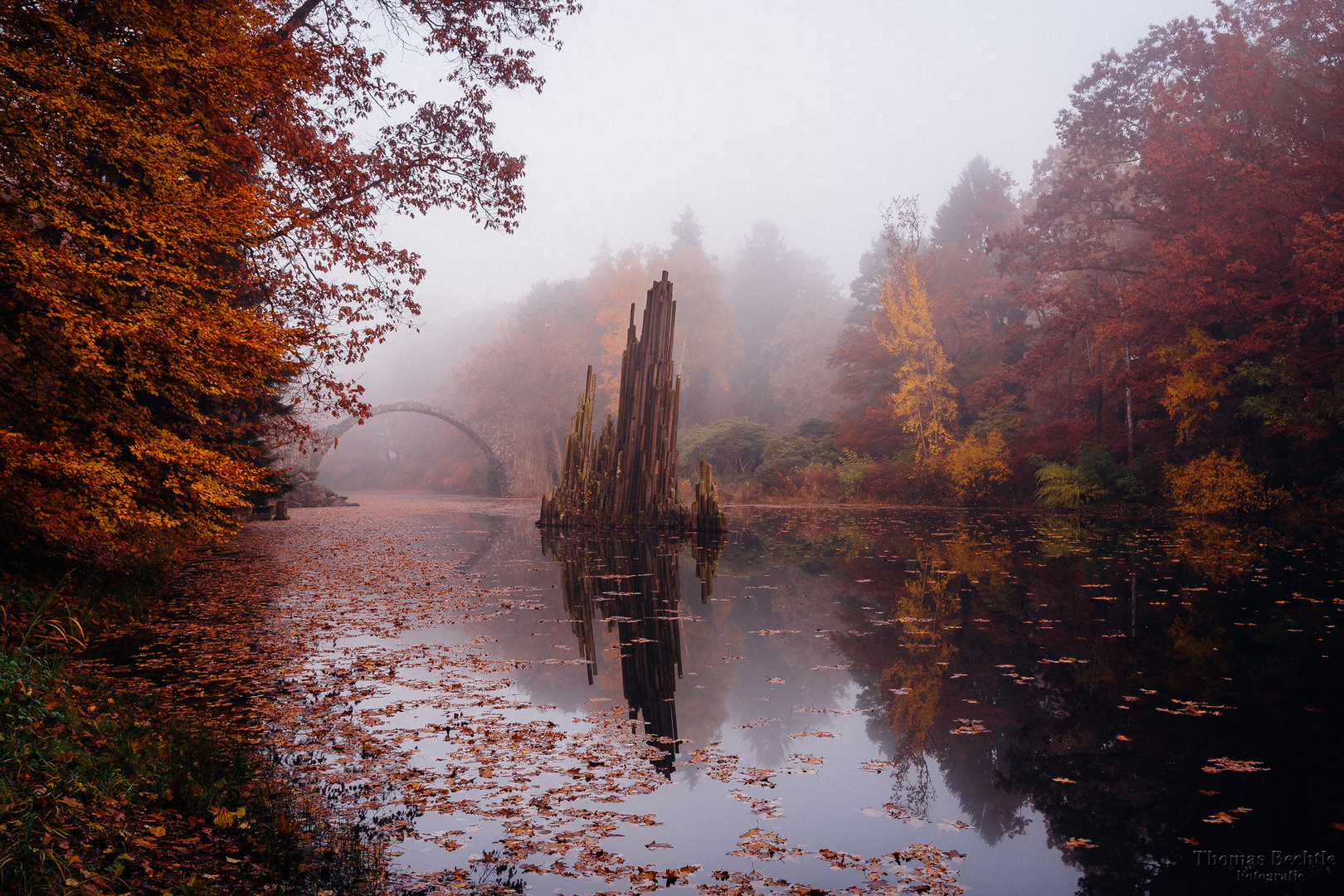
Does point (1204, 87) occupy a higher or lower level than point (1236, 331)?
higher

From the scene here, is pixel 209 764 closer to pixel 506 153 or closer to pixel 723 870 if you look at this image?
pixel 723 870

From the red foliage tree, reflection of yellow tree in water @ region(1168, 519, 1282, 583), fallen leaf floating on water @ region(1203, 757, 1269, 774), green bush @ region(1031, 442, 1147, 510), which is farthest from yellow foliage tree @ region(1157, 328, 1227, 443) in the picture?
fallen leaf floating on water @ region(1203, 757, 1269, 774)

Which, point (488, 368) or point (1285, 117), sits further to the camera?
point (488, 368)

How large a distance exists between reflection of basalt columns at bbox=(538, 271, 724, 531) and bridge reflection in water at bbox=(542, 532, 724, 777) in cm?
60

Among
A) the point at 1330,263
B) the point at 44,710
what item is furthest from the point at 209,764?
the point at 1330,263

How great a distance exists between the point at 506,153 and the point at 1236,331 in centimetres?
1894

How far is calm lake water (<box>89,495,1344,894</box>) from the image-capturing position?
3.26 meters

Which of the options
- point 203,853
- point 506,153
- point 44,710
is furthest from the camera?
point 506,153

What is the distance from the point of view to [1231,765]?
409 centimetres

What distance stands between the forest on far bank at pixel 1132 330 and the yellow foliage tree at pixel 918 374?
110 millimetres

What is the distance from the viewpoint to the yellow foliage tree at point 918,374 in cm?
2633

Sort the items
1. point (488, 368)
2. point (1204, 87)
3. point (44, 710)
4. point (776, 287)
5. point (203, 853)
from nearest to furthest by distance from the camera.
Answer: point (203, 853) < point (44, 710) < point (1204, 87) < point (488, 368) < point (776, 287)

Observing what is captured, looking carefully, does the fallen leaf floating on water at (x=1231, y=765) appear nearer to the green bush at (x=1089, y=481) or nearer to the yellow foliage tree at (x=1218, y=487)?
the yellow foliage tree at (x=1218, y=487)

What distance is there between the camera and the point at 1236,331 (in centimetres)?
1870
